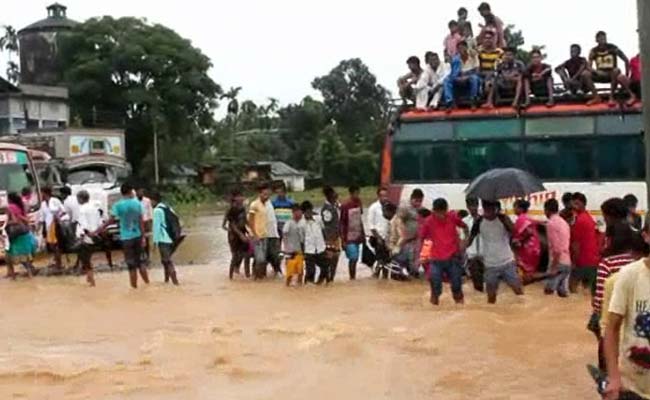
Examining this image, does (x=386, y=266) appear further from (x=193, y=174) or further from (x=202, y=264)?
(x=193, y=174)

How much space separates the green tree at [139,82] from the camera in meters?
61.8

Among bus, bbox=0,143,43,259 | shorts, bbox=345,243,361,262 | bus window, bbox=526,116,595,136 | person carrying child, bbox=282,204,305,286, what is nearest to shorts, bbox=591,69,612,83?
bus window, bbox=526,116,595,136

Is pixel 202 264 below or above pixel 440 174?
below

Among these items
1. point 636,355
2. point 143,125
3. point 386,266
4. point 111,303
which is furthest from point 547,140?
point 143,125

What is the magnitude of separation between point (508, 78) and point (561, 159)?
1392mm

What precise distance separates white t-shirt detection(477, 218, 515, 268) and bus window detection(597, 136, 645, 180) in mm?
4666

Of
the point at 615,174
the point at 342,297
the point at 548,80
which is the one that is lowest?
the point at 342,297

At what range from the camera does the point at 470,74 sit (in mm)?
17219

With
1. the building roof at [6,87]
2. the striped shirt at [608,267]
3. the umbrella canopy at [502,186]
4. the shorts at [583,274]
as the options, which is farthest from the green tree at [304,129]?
the striped shirt at [608,267]

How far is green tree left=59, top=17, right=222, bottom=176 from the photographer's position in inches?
2435

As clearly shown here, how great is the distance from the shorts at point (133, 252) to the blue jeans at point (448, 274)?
435 cm

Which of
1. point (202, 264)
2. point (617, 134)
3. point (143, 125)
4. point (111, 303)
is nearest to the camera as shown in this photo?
point (111, 303)

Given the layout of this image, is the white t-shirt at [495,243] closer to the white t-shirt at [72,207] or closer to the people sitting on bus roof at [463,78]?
the people sitting on bus roof at [463,78]

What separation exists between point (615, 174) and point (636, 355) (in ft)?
38.1
